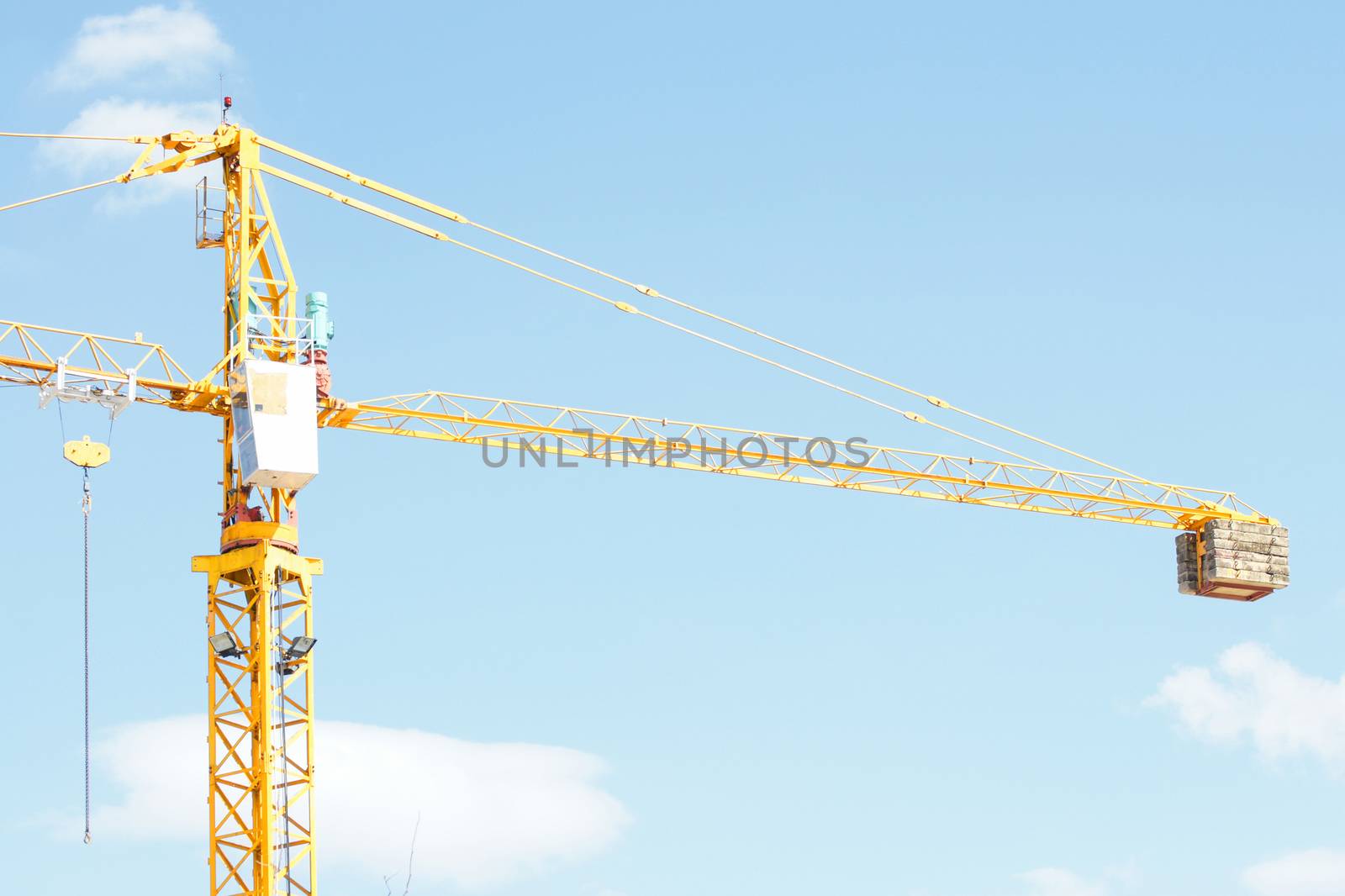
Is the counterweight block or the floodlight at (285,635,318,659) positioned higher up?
the counterweight block

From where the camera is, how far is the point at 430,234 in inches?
3179

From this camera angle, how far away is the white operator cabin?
6756 cm

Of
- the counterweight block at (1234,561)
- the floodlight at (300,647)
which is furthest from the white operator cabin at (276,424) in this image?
the counterweight block at (1234,561)

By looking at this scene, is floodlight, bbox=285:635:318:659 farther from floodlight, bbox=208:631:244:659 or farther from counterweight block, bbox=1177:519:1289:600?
counterweight block, bbox=1177:519:1289:600

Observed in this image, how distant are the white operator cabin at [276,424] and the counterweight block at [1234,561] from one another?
36488 millimetres

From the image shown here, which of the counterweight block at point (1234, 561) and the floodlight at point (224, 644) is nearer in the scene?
the floodlight at point (224, 644)

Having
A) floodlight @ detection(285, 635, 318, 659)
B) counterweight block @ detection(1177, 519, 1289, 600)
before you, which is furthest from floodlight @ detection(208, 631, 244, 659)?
counterweight block @ detection(1177, 519, 1289, 600)

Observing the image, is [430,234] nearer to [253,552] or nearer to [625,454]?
[625,454]

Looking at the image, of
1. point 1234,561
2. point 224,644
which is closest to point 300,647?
point 224,644

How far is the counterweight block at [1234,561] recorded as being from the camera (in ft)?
287

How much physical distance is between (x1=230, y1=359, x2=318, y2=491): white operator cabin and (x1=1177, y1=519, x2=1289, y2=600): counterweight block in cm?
3649

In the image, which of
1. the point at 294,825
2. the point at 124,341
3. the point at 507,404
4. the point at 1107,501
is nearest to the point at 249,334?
the point at 124,341

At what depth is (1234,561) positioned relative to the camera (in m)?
87.9

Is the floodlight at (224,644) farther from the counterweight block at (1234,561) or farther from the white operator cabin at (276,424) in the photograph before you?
the counterweight block at (1234,561)
